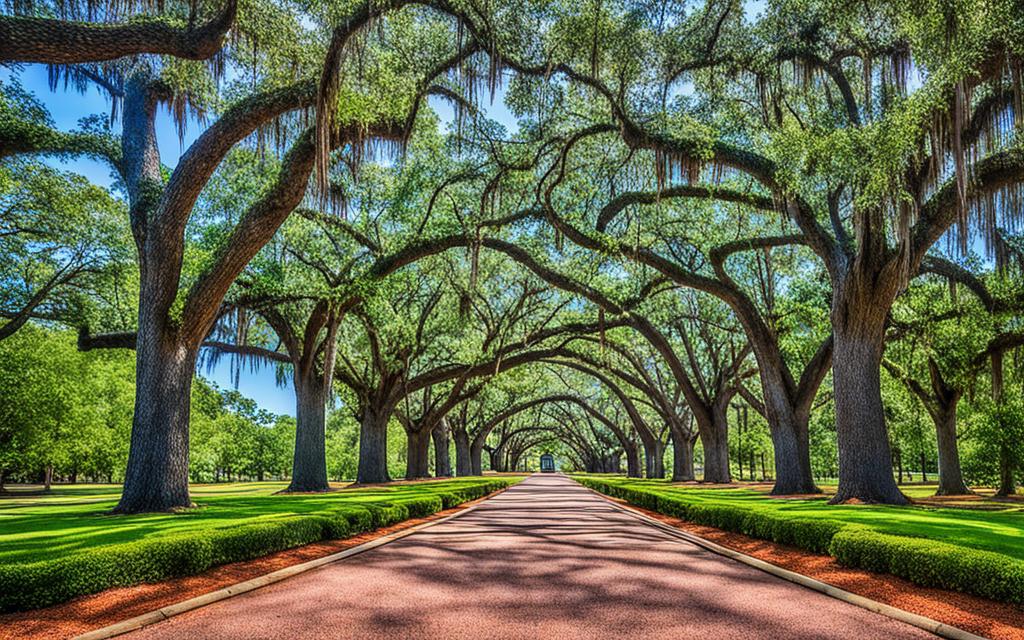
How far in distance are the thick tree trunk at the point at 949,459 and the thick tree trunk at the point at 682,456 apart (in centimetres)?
1199

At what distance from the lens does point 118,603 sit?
17.4 feet

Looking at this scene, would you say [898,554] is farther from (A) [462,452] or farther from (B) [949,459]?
(A) [462,452]

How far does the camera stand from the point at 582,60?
12266 mm

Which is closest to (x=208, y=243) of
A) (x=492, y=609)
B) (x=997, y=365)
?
(x=492, y=609)

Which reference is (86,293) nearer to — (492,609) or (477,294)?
(477,294)

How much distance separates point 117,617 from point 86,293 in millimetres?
19745

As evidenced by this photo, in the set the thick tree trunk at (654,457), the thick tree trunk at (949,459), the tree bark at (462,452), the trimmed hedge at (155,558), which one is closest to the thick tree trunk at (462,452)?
the tree bark at (462,452)

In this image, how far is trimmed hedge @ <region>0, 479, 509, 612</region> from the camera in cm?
508

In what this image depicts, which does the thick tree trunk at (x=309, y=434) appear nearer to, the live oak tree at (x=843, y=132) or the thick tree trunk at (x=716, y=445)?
the live oak tree at (x=843, y=132)

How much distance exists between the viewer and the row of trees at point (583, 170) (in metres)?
10.2

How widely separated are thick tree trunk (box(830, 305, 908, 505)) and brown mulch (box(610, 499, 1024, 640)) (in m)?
5.36

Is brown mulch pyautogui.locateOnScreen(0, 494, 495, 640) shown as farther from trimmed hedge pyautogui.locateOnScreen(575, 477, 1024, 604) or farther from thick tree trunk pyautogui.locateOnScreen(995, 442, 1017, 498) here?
thick tree trunk pyautogui.locateOnScreen(995, 442, 1017, 498)

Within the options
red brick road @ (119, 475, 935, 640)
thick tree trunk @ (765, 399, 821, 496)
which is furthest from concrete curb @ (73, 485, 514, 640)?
thick tree trunk @ (765, 399, 821, 496)

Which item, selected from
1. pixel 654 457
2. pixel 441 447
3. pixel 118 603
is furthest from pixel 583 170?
pixel 441 447
